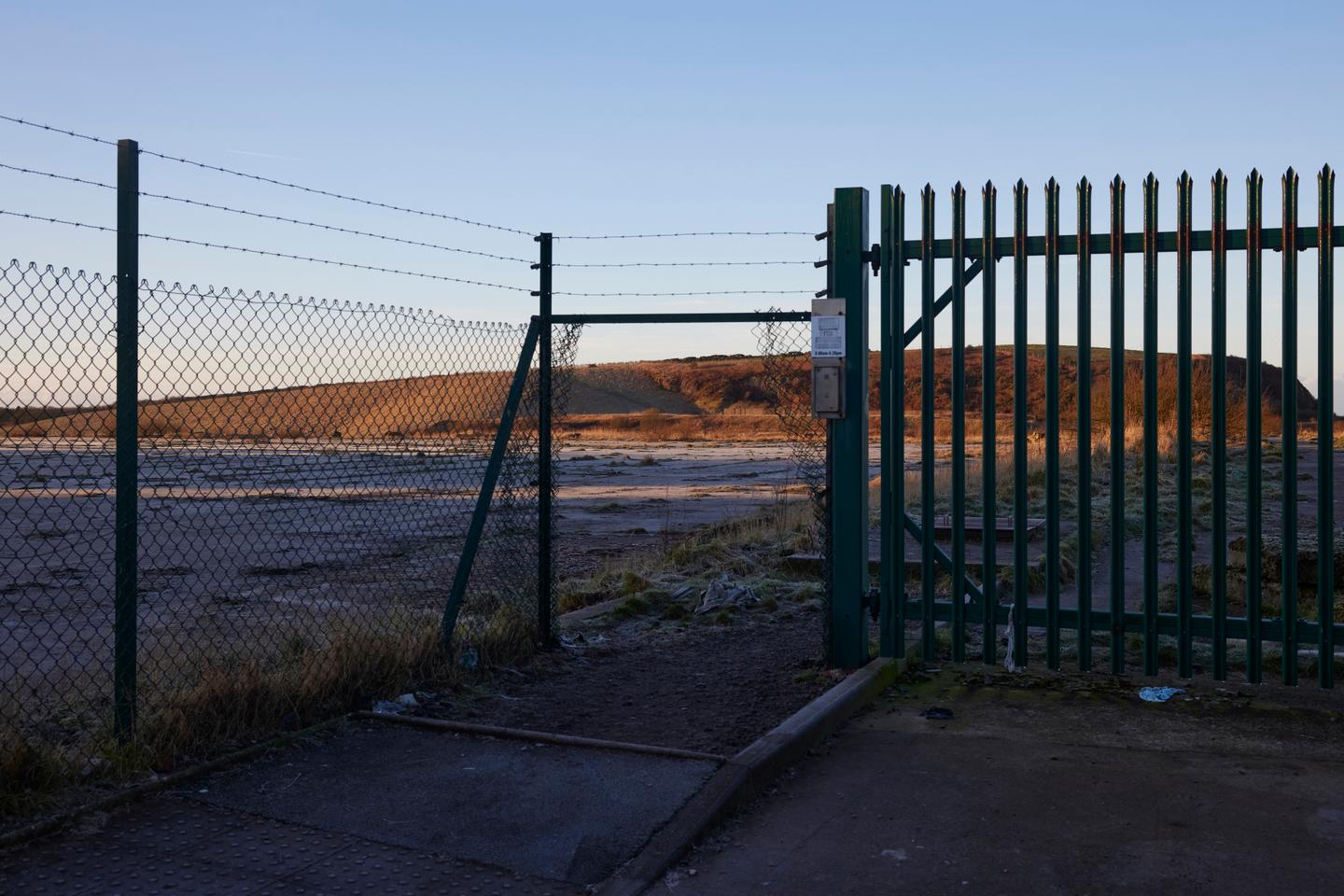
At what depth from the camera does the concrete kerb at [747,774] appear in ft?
14.0

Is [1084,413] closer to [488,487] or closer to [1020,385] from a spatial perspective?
[1020,385]

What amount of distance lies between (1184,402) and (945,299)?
137 cm

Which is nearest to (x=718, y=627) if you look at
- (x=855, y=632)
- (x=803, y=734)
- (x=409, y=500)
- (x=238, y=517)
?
(x=855, y=632)

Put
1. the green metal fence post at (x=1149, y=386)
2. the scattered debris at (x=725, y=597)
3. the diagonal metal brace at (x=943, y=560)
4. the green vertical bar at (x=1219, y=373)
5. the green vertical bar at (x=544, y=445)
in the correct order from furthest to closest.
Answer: the scattered debris at (x=725, y=597) → the green vertical bar at (x=544, y=445) → the diagonal metal brace at (x=943, y=560) → the green metal fence post at (x=1149, y=386) → the green vertical bar at (x=1219, y=373)

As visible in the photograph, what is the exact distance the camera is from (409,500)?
79.1 ft

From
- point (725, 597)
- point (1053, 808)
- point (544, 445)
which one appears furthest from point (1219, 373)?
point (725, 597)

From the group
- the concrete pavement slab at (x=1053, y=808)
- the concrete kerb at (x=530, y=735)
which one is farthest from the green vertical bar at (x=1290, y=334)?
the concrete kerb at (x=530, y=735)

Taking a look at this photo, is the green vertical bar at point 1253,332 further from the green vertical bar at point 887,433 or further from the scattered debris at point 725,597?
the scattered debris at point 725,597

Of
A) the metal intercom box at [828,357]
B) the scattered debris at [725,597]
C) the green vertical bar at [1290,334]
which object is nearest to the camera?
the green vertical bar at [1290,334]

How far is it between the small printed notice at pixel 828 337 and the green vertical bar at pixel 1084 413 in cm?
127

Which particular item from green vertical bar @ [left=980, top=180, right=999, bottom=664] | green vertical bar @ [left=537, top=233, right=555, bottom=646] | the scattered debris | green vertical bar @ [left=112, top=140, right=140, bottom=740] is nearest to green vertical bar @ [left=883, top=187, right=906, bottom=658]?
green vertical bar @ [left=980, top=180, right=999, bottom=664]

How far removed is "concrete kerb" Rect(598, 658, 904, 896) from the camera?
4.26m

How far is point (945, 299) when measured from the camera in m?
7.01

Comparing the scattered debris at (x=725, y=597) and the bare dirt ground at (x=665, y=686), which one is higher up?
the scattered debris at (x=725, y=597)
